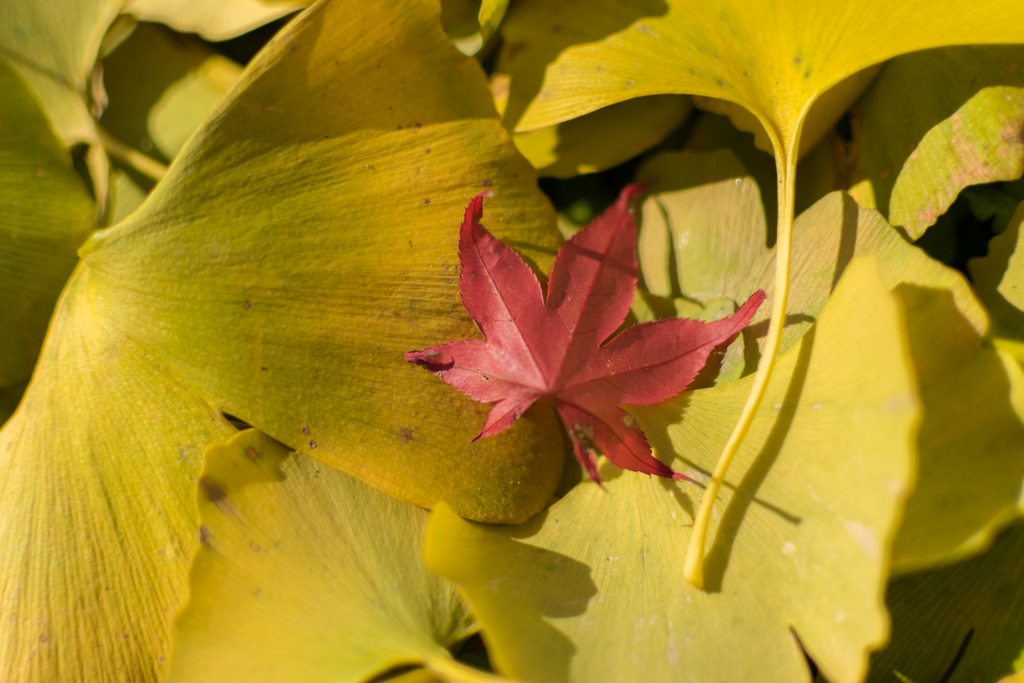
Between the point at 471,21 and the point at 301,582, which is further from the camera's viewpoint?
the point at 471,21

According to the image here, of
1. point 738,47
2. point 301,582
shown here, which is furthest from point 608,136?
point 301,582

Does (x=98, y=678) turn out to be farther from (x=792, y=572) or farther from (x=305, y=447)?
(x=792, y=572)

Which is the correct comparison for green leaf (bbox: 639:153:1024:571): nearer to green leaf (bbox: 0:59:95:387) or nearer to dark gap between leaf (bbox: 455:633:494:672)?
dark gap between leaf (bbox: 455:633:494:672)

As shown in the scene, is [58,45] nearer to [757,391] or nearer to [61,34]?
[61,34]

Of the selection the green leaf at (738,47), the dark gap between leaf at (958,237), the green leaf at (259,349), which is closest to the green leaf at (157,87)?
the green leaf at (259,349)

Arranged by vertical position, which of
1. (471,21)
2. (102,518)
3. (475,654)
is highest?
(471,21)

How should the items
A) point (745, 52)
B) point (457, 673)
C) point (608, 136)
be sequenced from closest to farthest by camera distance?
point (457, 673), point (745, 52), point (608, 136)
